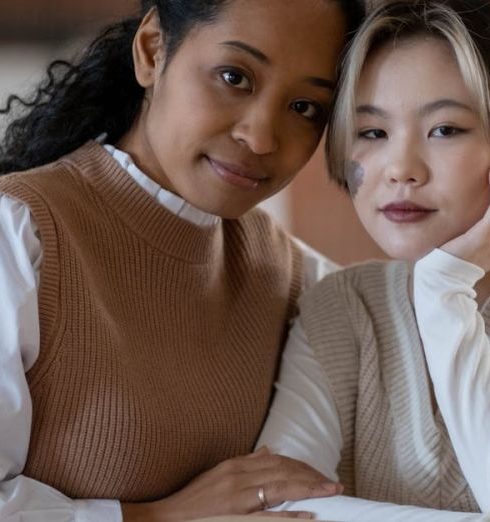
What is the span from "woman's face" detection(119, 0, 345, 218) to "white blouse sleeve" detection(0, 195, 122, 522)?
0.23 meters

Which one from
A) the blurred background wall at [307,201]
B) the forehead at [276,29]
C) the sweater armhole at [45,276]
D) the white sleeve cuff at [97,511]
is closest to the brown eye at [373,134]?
the forehead at [276,29]

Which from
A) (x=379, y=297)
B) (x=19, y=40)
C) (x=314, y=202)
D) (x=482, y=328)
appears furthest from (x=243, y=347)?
(x=19, y=40)

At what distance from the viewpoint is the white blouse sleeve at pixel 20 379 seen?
1177 millimetres

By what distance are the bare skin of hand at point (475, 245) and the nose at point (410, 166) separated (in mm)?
87

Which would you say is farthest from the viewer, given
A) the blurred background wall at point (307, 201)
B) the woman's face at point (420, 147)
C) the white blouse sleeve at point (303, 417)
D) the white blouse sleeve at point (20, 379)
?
the blurred background wall at point (307, 201)

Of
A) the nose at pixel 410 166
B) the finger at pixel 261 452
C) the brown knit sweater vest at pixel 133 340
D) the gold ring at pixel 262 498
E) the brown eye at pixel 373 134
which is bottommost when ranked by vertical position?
the gold ring at pixel 262 498

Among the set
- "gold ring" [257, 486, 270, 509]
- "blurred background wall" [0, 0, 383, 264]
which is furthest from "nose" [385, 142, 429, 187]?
"blurred background wall" [0, 0, 383, 264]

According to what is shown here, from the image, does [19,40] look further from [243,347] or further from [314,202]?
[243,347]

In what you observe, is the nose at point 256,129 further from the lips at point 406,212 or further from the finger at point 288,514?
the finger at point 288,514

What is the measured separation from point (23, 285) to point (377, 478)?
0.53 meters

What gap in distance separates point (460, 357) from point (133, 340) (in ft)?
1.30

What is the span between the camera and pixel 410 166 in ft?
4.22

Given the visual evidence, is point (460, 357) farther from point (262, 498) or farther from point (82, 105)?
point (82, 105)

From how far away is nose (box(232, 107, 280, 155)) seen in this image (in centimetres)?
131
